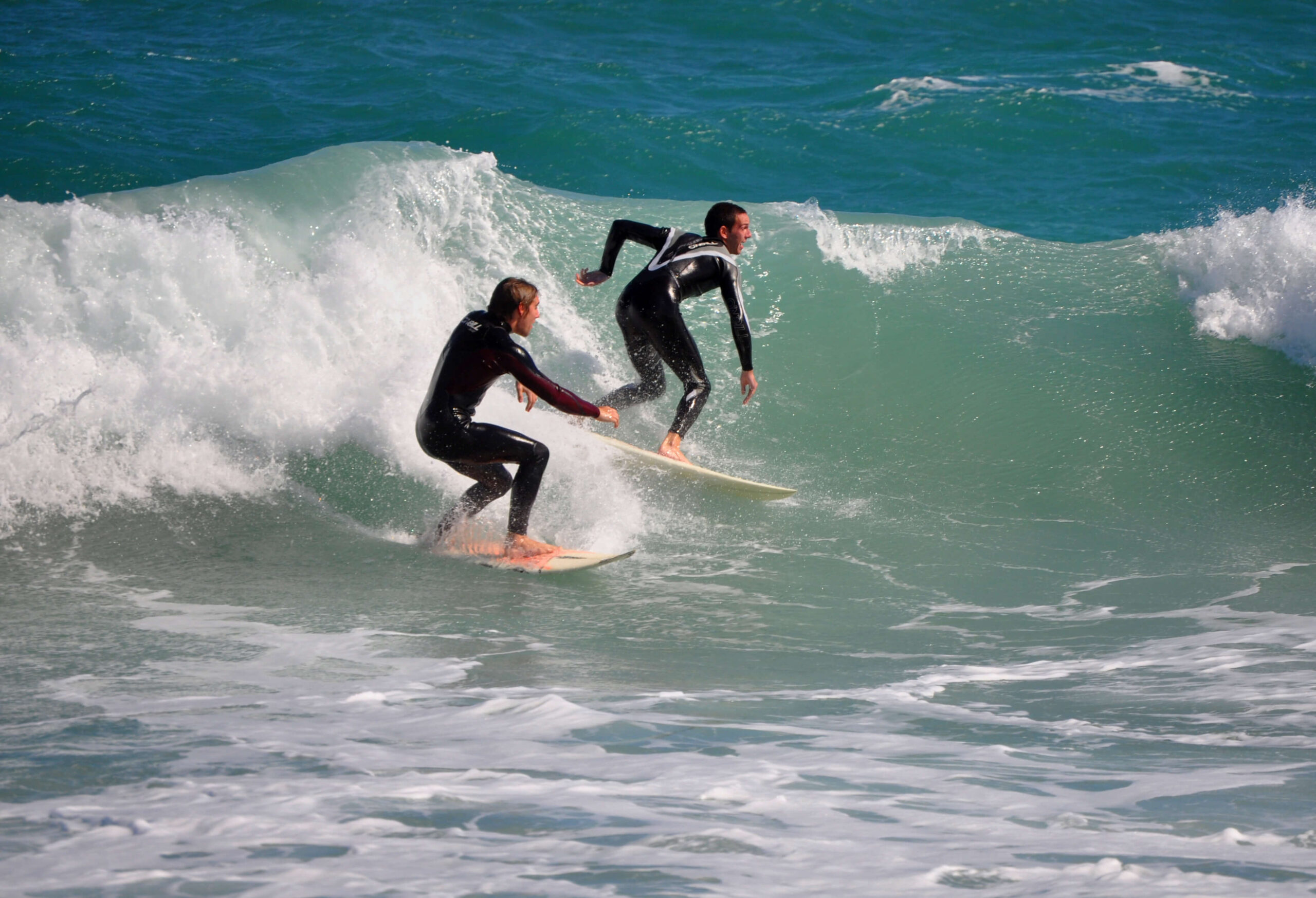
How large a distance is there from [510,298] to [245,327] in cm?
293

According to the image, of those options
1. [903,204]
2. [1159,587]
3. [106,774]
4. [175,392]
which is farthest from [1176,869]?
[903,204]

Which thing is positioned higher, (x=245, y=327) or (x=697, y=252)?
(x=697, y=252)

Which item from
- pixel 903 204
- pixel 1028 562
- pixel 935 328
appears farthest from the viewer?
pixel 903 204

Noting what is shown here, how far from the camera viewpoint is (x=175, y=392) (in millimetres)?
6516

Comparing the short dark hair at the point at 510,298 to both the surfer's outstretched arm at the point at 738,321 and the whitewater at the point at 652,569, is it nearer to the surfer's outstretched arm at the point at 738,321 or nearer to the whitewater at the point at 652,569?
the whitewater at the point at 652,569

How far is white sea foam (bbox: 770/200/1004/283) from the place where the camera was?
940 centimetres

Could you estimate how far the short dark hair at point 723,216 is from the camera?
6.46m

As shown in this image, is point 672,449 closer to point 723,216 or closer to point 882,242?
point 723,216

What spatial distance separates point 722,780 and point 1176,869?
1.08m

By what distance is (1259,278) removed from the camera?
29.4ft

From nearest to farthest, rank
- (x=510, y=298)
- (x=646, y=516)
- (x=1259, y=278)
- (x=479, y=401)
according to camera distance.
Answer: (x=510, y=298) → (x=479, y=401) → (x=646, y=516) → (x=1259, y=278)

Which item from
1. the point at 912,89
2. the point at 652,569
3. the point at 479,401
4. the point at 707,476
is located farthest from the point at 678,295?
the point at 912,89

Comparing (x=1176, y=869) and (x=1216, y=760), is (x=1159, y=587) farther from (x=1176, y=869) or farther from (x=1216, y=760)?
(x=1176, y=869)

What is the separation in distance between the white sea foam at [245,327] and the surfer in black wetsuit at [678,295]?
25.2 inches
